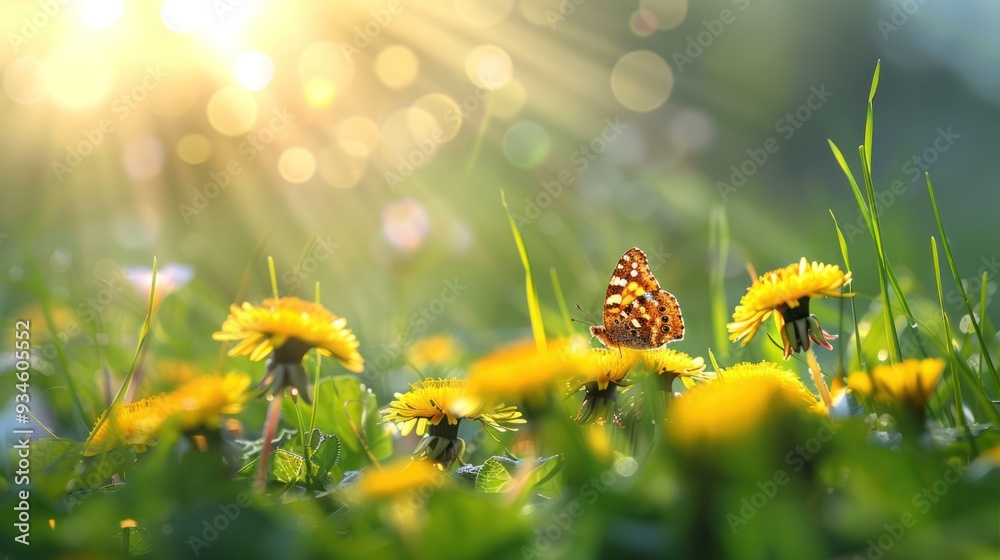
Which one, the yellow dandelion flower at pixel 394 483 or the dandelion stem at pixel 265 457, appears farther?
the dandelion stem at pixel 265 457

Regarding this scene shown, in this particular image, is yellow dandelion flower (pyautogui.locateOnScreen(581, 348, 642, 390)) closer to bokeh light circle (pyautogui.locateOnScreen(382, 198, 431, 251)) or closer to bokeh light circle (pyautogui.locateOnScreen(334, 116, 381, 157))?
bokeh light circle (pyautogui.locateOnScreen(382, 198, 431, 251))

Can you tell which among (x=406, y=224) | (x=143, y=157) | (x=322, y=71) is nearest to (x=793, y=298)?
(x=406, y=224)

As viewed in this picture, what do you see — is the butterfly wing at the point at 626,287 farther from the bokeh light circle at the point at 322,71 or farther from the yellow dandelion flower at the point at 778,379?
the bokeh light circle at the point at 322,71

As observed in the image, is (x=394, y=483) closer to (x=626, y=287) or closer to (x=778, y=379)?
(x=778, y=379)

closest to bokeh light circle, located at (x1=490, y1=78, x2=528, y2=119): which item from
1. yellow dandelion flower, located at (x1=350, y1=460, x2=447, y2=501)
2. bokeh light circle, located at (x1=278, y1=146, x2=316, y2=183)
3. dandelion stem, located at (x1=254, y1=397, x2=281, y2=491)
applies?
bokeh light circle, located at (x1=278, y1=146, x2=316, y2=183)

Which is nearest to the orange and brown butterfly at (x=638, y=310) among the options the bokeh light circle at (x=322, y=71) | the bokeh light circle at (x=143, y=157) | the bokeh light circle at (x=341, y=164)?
the bokeh light circle at (x=341, y=164)

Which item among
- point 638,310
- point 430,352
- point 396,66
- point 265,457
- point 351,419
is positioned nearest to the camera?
point 265,457

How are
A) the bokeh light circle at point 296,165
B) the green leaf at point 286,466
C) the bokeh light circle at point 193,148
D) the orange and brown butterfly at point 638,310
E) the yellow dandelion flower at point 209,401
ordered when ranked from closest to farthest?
the yellow dandelion flower at point 209,401 < the green leaf at point 286,466 < the orange and brown butterfly at point 638,310 < the bokeh light circle at point 296,165 < the bokeh light circle at point 193,148
